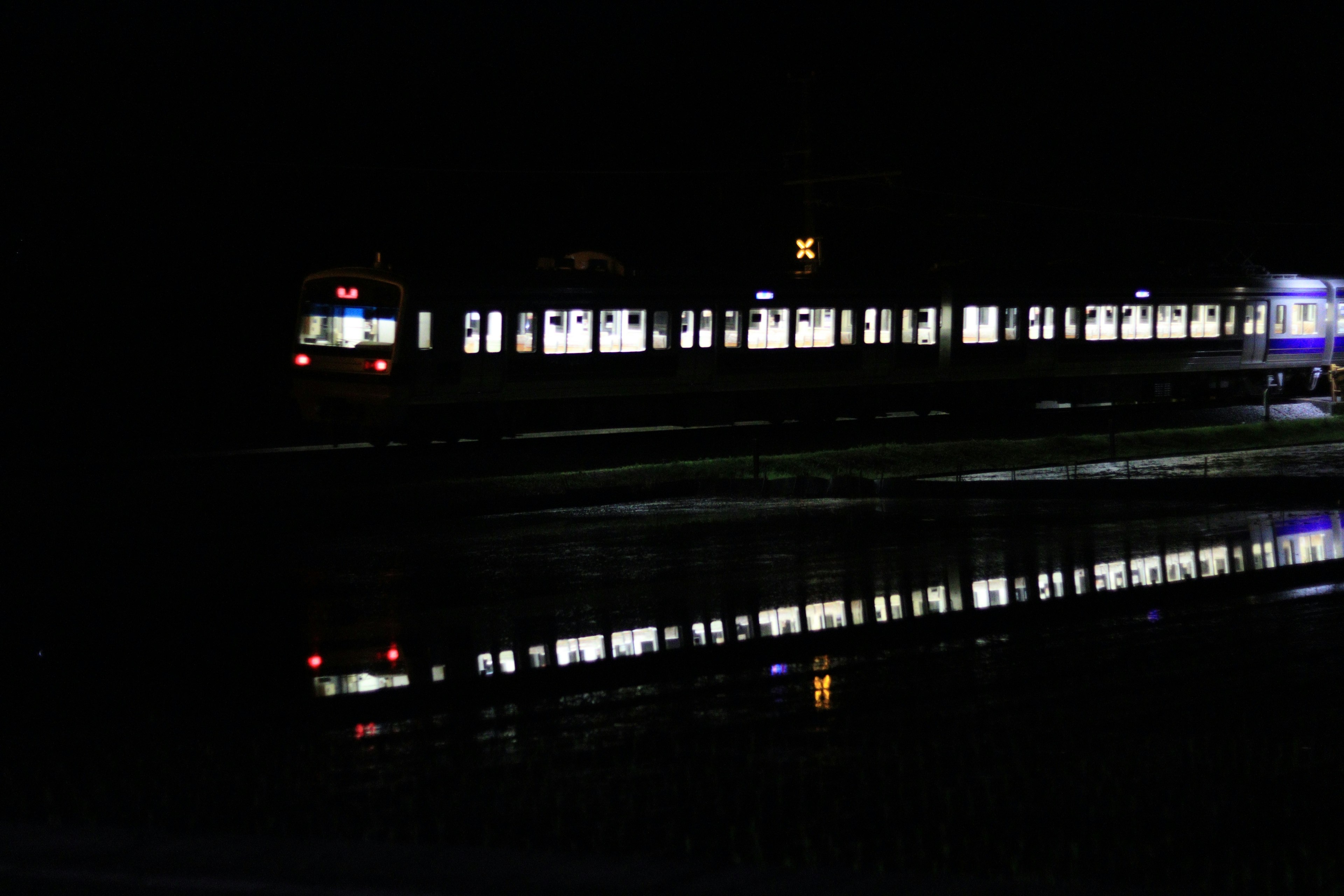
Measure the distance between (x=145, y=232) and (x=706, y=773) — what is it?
34.8m

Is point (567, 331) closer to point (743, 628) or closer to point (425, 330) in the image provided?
point (425, 330)

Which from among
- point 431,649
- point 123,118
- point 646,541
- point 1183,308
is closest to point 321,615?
point 431,649

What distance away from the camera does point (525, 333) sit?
25562 millimetres

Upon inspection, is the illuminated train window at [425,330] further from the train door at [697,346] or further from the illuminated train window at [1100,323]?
the illuminated train window at [1100,323]

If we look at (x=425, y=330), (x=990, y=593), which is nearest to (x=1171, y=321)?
(x=425, y=330)

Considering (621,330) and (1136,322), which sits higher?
(1136,322)

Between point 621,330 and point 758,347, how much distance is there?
340cm

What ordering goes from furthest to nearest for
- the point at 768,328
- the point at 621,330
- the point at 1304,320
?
the point at 1304,320 → the point at 768,328 → the point at 621,330

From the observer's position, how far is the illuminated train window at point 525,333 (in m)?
25.5

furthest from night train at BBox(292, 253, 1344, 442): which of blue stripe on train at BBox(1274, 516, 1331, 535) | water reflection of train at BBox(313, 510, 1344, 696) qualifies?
blue stripe on train at BBox(1274, 516, 1331, 535)

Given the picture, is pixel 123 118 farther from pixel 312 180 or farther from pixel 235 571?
pixel 235 571

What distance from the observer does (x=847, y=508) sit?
62.9 feet

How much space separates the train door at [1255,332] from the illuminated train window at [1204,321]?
1.01 meters

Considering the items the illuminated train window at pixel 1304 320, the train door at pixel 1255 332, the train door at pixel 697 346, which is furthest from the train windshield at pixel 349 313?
the illuminated train window at pixel 1304 320
